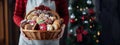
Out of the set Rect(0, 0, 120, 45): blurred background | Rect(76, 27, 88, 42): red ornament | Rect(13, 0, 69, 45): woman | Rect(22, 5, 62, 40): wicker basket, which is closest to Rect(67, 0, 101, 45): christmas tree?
Rect(76, 27, 88, 42): red ornament

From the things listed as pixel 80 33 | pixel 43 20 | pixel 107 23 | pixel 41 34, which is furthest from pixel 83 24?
pixel 41 34

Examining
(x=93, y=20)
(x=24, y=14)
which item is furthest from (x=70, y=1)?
(x=24, y=14)

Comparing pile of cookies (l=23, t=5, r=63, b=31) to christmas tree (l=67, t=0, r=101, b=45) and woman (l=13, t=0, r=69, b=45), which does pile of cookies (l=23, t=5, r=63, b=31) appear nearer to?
woman (l=13, t=0, r=69, b=45)

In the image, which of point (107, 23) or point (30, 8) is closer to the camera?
point (30, 8)

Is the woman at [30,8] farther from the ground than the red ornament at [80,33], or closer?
farther from the ground

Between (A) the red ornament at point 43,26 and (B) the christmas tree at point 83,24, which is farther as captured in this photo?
(B) the christmas tree at point 83,24

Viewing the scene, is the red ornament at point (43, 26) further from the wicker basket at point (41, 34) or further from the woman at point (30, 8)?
the woman at point (30, 8)

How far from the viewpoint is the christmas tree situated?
3.75 meters

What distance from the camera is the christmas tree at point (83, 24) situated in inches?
147

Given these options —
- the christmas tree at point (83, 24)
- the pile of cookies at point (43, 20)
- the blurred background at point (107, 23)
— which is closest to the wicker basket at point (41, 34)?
the pile of cookies at point (43, 20)

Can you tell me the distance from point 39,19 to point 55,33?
16cm

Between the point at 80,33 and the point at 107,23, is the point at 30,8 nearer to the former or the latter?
the point at 80,33

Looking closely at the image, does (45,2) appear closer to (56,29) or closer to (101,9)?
(56,29)

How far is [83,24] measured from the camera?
12.4 feet
